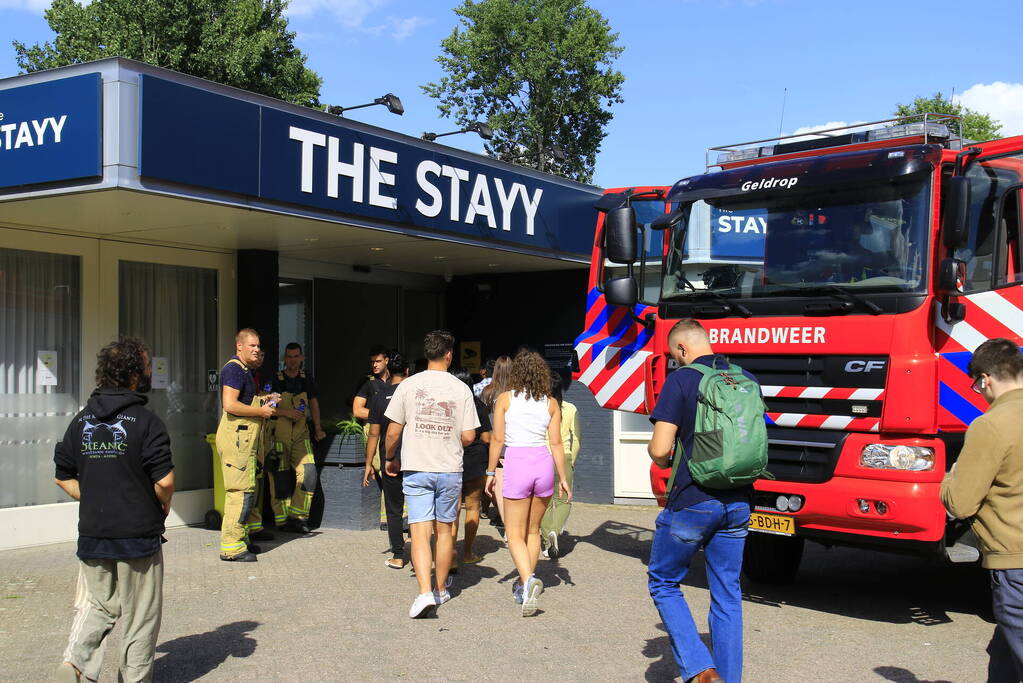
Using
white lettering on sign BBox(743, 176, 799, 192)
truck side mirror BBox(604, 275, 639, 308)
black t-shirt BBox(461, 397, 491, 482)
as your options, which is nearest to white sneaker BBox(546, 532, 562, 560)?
black t-shirt BBox(461, 397, 491, 482)

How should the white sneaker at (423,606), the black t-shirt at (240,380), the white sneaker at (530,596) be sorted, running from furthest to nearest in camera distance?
1. the black t-shirt at (240,380)
2. the white sneaker at (530,596)
3. the white sneaker at (423,606)

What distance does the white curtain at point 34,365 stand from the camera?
925cm

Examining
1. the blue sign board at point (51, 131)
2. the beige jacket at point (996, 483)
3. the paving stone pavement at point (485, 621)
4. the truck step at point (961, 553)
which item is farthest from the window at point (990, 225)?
the blue sign board at point (51, 131)

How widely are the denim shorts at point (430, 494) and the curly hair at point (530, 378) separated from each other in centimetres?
79

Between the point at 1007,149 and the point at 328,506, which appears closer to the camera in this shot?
the point at 1007,149

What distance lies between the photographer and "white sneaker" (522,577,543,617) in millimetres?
6930

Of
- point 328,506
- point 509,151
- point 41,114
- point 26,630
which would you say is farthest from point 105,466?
point 509,151

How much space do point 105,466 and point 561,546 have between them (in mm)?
5781

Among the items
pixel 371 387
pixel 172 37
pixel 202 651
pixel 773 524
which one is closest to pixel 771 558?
pixel 773 524

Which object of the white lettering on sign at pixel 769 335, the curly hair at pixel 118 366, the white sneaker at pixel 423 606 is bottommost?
the white sneaker at pixel 423 606

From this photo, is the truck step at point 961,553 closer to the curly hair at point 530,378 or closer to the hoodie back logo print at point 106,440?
the curly hair at point 530,378

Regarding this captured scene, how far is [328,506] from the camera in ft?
34.4

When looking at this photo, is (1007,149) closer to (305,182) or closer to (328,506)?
(305,182)

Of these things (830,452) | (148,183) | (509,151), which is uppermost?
(509,151)
